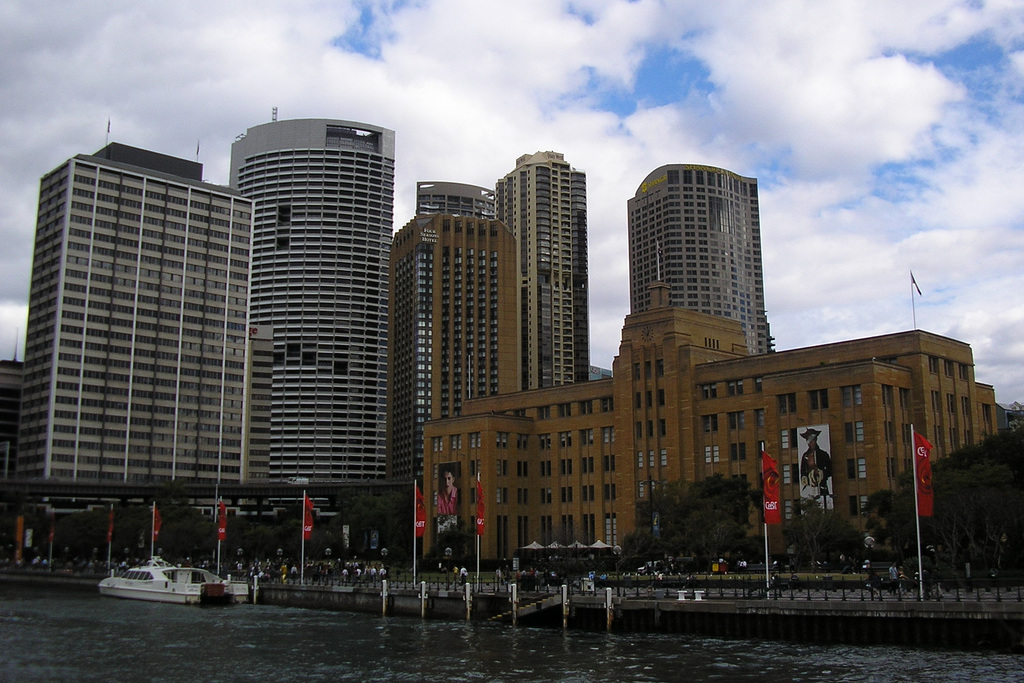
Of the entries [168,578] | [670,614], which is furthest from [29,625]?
[670,614]

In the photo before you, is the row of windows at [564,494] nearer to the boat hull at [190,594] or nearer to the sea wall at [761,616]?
the boat hull at [190,594]

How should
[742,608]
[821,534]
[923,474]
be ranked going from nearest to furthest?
[923,474]
[742,608]
[821,534]

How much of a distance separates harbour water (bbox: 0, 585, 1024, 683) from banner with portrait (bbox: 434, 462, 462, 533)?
188ft

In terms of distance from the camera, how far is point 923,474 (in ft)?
192

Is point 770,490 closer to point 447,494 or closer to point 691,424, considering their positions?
point 691,424

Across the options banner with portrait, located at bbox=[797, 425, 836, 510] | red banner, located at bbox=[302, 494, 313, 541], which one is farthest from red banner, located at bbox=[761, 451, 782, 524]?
red banner, located at bbox=[302, 494, 313, 541]

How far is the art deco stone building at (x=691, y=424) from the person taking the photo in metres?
106

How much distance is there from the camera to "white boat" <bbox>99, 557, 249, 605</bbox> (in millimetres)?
95000

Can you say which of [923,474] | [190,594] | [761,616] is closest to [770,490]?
[761,616]

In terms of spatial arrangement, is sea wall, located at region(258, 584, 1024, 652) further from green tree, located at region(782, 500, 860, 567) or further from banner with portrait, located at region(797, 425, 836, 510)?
banner with portrait, located at region(797, 425, 836, 510)

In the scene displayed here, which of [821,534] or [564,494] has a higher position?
[564,494]

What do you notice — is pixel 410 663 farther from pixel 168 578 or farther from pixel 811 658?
pixel 168 578

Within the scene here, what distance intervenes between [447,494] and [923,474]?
85271 millimetres

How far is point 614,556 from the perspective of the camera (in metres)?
112
